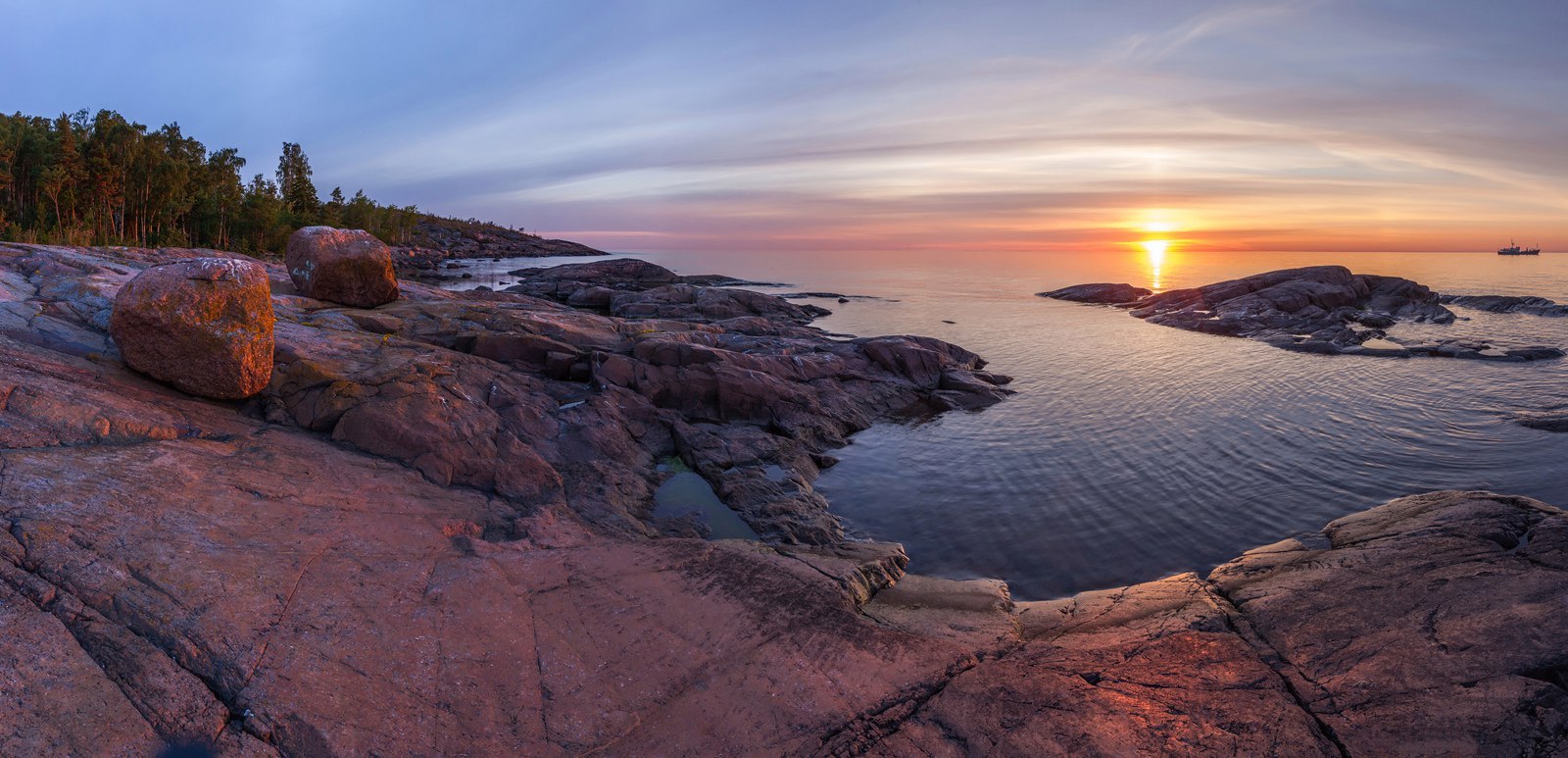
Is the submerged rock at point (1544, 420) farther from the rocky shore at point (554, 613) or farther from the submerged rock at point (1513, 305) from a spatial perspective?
the submerged rock at point (1513, 305)

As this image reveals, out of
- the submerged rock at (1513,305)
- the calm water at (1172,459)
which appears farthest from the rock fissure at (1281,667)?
the submerged rock at (1513,305)

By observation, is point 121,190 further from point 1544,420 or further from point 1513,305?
point 1513,305

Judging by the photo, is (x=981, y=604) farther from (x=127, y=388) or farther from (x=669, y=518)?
(x=127, y=388)

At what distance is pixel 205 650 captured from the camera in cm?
702

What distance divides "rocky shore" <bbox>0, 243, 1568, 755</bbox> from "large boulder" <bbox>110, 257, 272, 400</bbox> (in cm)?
38

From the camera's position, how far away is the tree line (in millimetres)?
46938

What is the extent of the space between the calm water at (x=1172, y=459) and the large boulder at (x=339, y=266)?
1576cm

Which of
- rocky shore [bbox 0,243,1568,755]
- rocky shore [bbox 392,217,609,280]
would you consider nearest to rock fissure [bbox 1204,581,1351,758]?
rocky shore [bbox 0,243,1568,755]

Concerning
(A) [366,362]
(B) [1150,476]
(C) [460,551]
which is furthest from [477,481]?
(B) [1150,476]

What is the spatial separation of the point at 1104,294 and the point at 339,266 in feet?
275

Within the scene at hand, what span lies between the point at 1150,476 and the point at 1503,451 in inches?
472

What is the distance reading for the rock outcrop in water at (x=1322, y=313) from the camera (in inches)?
1635

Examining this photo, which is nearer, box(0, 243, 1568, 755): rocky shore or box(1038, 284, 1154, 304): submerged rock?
box(0, 243, 1568, 755): rocky shore

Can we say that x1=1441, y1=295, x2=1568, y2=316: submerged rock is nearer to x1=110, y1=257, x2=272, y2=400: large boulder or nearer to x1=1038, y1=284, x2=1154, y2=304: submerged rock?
x1=1038, y1=284, x2=1154, y2=304: submerged rock
